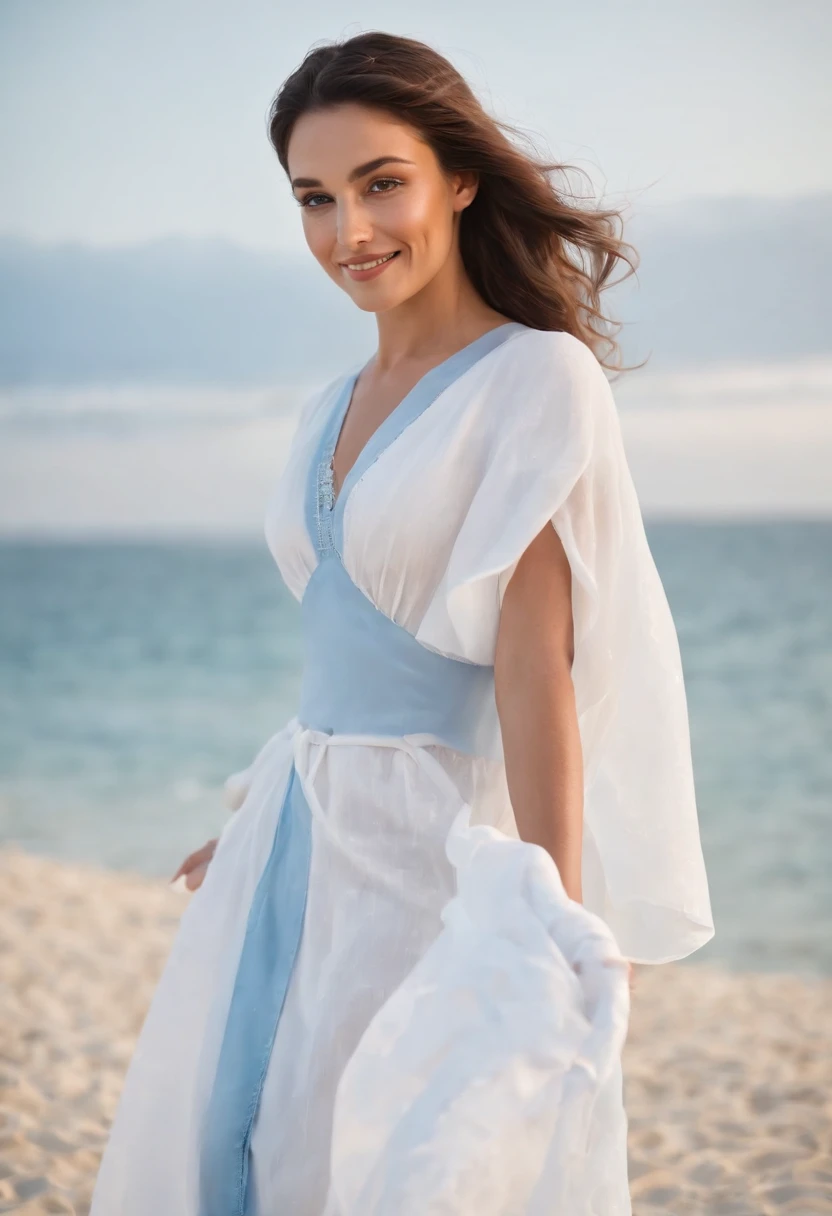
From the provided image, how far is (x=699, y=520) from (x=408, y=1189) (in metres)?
23.7

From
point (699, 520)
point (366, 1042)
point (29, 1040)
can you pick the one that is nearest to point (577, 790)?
point (366, 1042)

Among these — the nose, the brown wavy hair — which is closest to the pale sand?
the brown wavy hair

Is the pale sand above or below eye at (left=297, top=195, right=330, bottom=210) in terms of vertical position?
below

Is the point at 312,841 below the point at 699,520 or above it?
above

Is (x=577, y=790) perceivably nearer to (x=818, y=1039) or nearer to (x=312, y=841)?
(x=312, y=841)

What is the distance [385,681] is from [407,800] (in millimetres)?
130

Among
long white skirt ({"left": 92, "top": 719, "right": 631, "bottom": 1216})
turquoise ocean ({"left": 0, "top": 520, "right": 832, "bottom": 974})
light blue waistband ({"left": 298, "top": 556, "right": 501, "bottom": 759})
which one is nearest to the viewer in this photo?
long white skirt ({"left": 92, "top": 719, "right": 631, "bottom": 1216})

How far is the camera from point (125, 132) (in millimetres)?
16875

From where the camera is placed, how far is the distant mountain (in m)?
19.5

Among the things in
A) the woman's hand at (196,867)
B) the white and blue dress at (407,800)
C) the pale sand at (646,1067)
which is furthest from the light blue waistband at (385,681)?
the pale sand at (646,1067)

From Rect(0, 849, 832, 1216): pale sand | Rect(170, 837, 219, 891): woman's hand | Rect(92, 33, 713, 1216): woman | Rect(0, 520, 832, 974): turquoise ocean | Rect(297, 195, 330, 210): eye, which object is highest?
Rect(297, 195, 330, 210): eye

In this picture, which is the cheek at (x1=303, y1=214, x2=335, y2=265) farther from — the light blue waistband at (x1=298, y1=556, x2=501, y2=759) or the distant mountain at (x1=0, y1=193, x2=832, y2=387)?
the distant mountain at (x1=0, y1=193, x2=832, y2=387)

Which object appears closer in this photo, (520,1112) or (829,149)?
(520,1112)

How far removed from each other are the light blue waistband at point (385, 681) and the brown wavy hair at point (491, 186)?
41 cm
